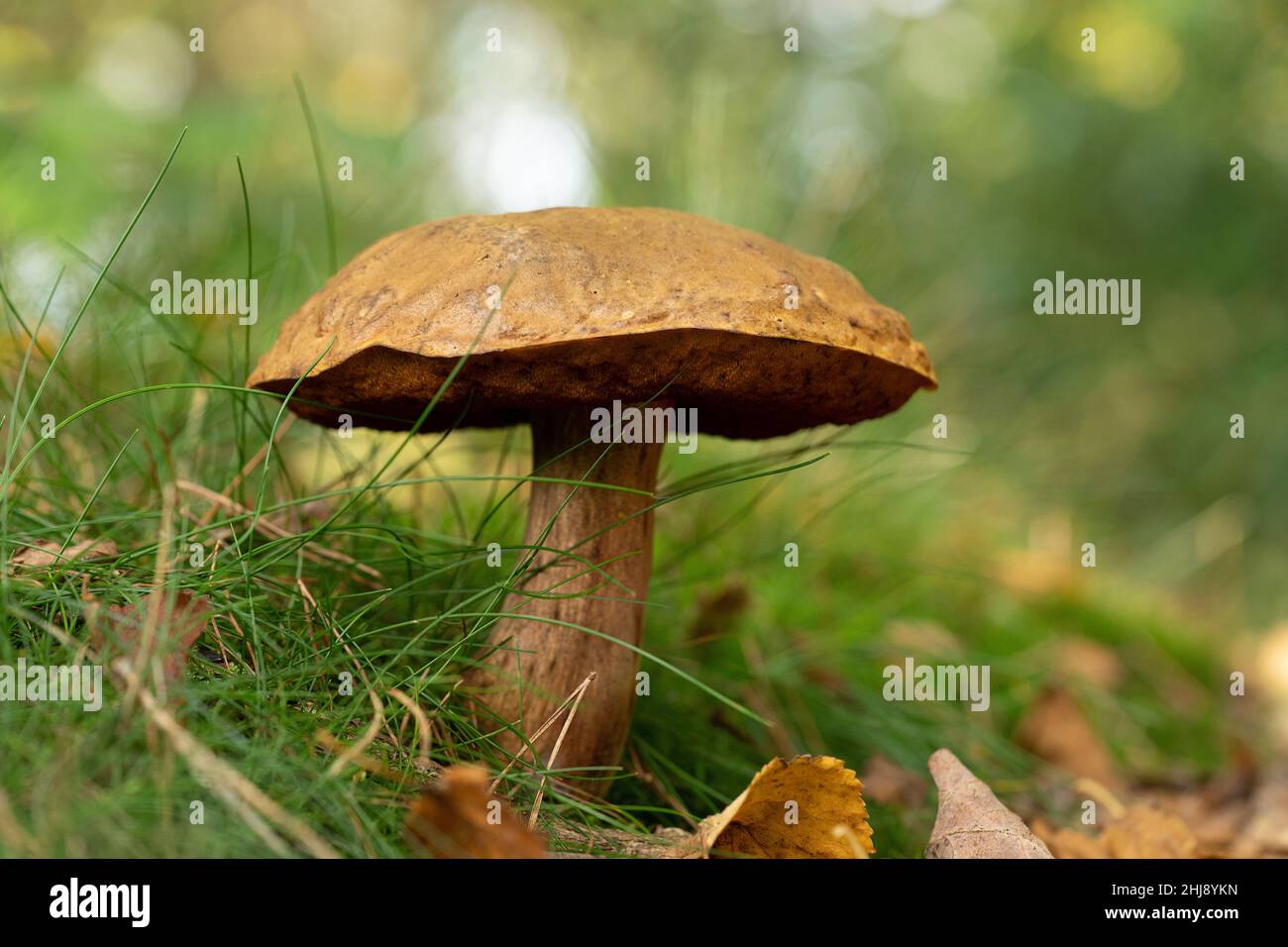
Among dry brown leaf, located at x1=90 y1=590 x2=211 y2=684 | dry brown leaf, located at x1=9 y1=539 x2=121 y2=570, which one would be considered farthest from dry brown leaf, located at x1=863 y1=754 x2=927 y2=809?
dry brown leaf, located at x1=9 y1=539 x2=121 y2=570

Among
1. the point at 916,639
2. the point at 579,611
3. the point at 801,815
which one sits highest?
the point at 579,611

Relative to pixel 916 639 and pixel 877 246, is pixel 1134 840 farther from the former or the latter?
pixel 877 246

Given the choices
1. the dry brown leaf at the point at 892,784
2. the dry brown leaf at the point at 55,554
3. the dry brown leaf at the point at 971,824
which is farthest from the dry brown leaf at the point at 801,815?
the dry brown leaf at the point at 55,554

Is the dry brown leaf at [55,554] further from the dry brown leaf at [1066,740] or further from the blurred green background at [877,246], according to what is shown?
the dry brown leaf at [1066,740]

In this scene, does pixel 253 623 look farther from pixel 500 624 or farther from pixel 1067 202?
pixel 1067 202

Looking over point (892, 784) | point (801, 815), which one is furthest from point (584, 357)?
point (892, 784)
